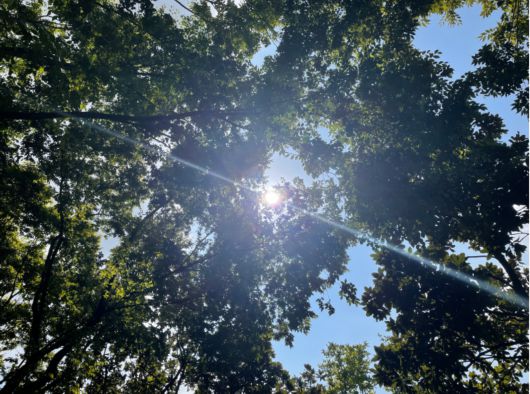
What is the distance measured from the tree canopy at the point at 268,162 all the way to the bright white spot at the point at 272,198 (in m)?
0.28

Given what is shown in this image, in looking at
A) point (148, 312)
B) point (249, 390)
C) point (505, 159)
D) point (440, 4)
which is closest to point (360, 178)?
point (505, 159)

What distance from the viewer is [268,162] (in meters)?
11.4

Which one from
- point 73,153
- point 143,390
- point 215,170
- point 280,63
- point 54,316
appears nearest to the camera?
point 280,63

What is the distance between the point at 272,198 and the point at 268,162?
61.9 inches

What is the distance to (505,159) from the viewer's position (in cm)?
858

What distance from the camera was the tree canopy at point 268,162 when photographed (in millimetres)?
8148

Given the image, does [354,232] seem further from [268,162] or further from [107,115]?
[107,115]

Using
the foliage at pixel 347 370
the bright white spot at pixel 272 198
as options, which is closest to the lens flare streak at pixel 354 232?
the bright white spot at pixel 272 198

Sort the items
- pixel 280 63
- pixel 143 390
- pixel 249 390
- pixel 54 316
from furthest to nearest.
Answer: pixel 249 390 → pixel 143 390 → pixel 54 316 → pixel 280 63

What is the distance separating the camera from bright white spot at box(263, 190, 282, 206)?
12.0 m

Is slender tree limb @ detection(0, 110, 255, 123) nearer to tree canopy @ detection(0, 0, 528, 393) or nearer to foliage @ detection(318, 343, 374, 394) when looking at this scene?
tree canopy @ detection(0, 0, 528, 393)

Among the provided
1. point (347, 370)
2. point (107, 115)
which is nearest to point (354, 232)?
point (107, 115)

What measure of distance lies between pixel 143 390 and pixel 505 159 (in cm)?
2629

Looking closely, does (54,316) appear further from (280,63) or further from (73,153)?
(280,63)
